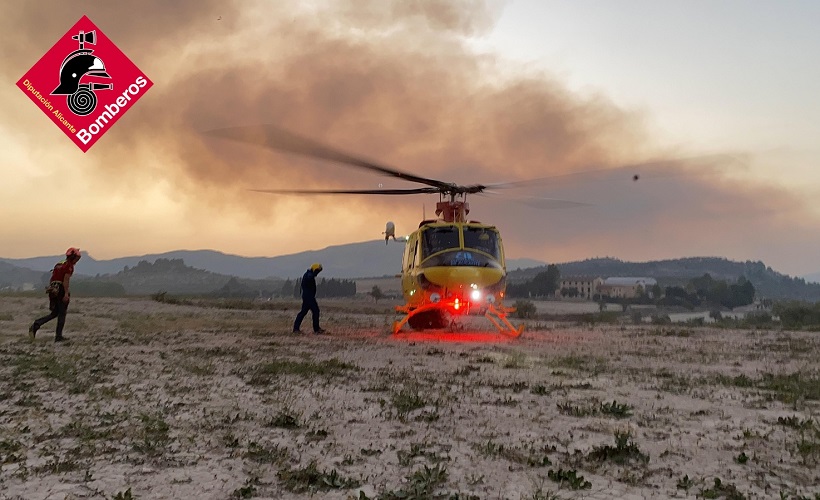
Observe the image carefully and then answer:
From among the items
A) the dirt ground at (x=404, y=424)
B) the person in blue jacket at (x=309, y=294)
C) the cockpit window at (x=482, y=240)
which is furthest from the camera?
the person in blue jacket at (x=309, y=294)

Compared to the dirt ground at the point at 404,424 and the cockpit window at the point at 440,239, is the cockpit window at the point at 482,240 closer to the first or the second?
the cockpit window at the point at 440,239

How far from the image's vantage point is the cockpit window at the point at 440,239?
1524 cm

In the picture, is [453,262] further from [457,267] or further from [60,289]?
[60,289]

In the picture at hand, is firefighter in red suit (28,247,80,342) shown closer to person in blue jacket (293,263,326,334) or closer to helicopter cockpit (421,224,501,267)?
person in blue jacket (293,263,326,334)

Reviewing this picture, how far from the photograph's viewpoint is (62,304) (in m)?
13.2

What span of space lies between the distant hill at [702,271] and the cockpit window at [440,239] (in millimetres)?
146010

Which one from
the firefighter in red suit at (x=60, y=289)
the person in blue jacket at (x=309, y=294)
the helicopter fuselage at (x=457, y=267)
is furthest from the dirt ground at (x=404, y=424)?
the person in blue jacket at (x=309, y=294)

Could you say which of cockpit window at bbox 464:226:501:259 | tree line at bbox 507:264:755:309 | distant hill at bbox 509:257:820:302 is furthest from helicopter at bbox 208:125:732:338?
distant hill at bbox 509:257:820:302

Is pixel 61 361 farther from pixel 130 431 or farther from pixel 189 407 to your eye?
pixel 130 431

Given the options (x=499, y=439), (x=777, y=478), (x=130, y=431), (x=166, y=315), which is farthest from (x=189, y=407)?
(x=166, y=315)

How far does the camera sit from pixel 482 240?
51.1 ft

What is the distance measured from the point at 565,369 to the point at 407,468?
5.89 metres

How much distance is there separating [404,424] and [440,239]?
960 cm

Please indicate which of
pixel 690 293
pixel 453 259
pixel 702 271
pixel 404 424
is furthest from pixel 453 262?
pixel 702 271
